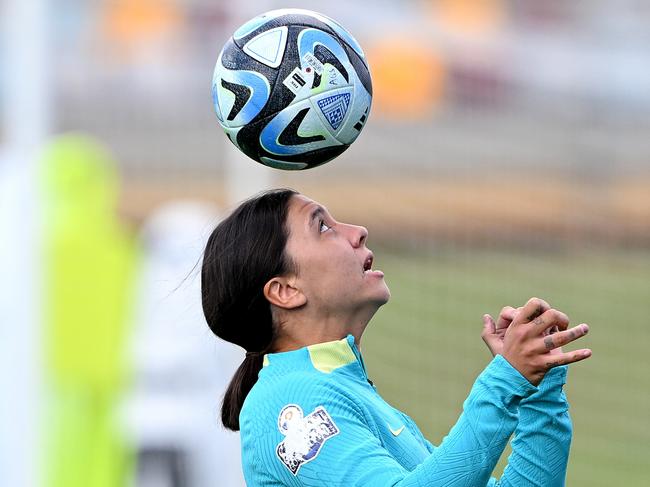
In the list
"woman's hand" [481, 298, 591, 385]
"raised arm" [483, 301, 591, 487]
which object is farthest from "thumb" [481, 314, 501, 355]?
"woman's hand" [481, 298, 591, 385]

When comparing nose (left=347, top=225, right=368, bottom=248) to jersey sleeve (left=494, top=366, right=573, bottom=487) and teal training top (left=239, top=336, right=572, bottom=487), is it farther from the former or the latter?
jersey sleeve (left=494, top=366, right=573, bottom=487)

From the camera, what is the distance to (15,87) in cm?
629

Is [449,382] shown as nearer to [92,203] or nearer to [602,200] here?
[602,200]

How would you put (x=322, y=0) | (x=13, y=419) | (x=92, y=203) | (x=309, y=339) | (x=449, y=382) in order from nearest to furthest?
(x=309, y=339) → (x=13, y=419) → (x=92, y=203) → (x=449, y=382) → (x=322, y=0)

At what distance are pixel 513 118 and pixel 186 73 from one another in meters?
3.25

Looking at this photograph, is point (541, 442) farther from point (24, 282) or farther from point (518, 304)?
point (518, 304)

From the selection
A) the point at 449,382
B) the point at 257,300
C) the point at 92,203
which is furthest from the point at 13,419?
the point at 449,382

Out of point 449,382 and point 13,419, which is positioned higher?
point 13,419

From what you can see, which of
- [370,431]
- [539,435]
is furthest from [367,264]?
[539,435]

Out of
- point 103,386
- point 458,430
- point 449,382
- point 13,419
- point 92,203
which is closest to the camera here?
point 458,430

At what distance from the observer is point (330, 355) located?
10.4 ft

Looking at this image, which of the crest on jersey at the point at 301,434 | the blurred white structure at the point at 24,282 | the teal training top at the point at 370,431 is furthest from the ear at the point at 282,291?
the blurred white structure at the point at 24,282

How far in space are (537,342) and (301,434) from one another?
0.53m

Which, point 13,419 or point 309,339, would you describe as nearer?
point 309,339
